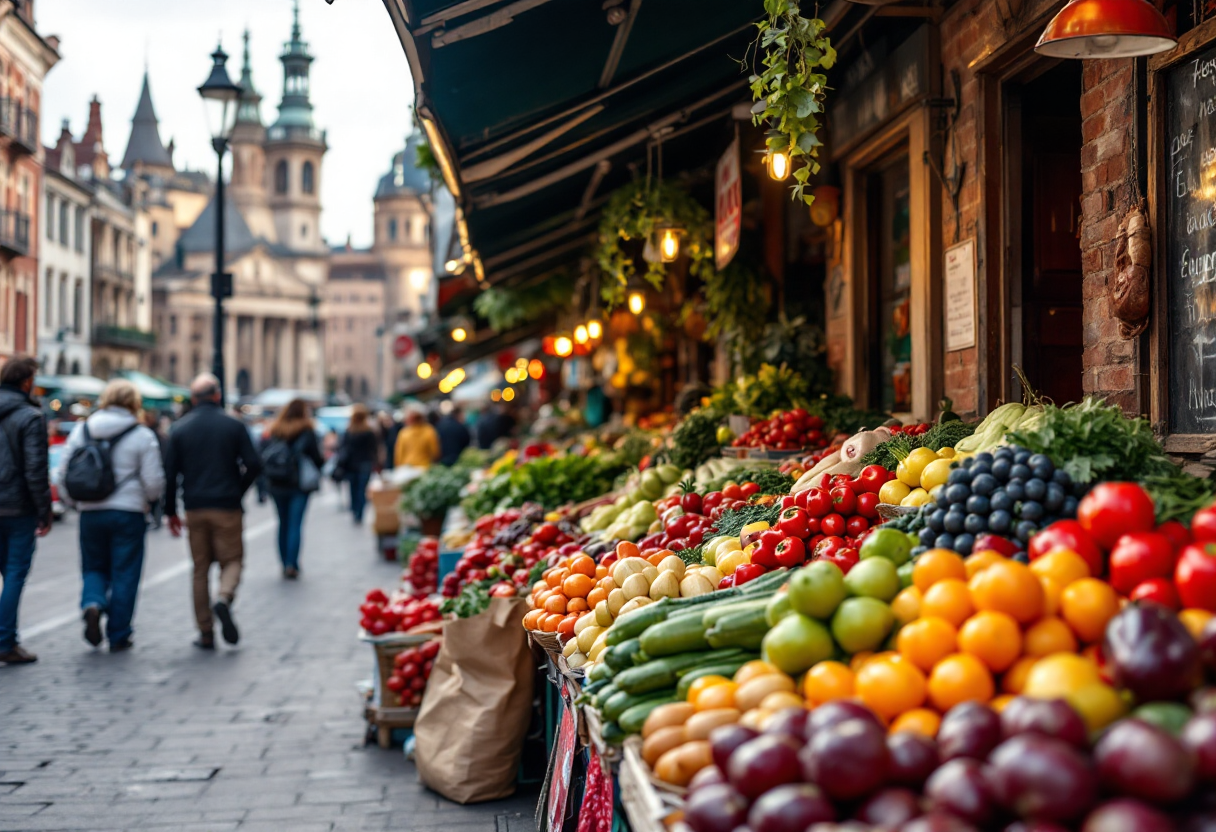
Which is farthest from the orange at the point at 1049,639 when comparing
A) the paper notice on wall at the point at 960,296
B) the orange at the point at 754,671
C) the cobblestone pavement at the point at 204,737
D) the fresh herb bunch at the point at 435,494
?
the fresh herb bunch at the point at 435,494

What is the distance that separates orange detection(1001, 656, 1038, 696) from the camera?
7.66 ft

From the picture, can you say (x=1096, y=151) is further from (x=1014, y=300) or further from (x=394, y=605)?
(x=394, y=605)

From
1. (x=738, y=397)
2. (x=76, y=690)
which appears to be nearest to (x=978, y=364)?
(x=738, y=397)

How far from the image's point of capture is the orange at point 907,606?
2.70 metres

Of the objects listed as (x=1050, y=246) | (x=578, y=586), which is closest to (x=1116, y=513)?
(x=578, y=586)

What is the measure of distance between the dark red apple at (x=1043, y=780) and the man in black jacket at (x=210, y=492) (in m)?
7.94

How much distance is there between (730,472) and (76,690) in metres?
4.57

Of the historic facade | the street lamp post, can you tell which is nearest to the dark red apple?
the street lamp post

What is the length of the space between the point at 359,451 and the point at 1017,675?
55.4 ft

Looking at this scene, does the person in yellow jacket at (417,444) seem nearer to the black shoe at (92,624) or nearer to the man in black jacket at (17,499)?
the black shoe at (92,624)

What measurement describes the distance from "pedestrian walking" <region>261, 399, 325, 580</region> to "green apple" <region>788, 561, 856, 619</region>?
10.4 metres

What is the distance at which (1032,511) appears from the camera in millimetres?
3062

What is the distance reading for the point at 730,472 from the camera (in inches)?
253

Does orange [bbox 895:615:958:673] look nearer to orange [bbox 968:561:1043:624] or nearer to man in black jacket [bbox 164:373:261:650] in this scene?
orange [bbox 968:561:1043:624]
